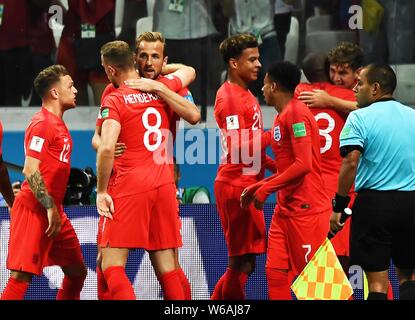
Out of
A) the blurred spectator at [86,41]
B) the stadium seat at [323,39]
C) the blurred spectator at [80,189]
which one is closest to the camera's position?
the blurred spectator at [80,189]

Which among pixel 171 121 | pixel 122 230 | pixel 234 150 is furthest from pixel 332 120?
pixel 122 230

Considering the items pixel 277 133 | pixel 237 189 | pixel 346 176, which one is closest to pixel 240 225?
pixel 237 189

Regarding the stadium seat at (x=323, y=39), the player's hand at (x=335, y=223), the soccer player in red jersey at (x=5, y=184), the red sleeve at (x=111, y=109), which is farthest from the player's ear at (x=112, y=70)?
the stadium seat at (x=323, y=39)

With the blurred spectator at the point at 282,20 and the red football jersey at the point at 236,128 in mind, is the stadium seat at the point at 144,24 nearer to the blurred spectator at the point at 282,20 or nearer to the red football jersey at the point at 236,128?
the blurred spectator at the point at 282,20

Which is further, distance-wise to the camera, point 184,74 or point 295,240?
point 184,74

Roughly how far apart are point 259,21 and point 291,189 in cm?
314

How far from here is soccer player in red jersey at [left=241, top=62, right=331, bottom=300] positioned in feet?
29.4

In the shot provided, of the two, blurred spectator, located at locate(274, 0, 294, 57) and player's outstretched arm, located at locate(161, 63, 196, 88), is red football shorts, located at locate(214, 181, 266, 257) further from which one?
blurred spectator, located at locate(274, 0, 294, 57)

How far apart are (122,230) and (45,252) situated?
83 centimetres

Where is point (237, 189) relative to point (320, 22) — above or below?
→ below

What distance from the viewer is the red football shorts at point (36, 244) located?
9.02 meters

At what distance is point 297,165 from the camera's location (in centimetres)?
891

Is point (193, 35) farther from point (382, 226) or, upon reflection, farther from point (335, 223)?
point (382, 226)
